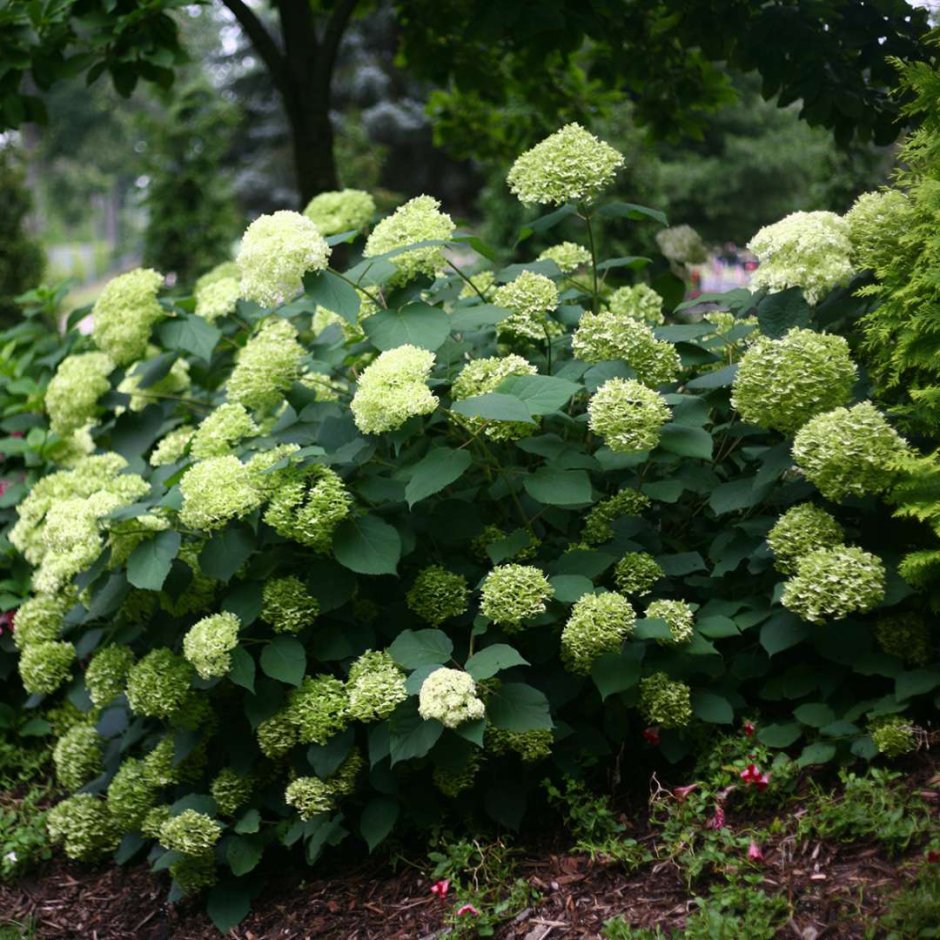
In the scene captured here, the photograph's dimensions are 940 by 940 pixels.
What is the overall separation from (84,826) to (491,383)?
1804 millimetres

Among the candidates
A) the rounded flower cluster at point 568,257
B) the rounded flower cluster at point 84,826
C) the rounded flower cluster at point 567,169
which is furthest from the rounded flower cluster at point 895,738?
the rounded flower cluster at point 84,826

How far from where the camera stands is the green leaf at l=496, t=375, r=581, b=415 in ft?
7.95

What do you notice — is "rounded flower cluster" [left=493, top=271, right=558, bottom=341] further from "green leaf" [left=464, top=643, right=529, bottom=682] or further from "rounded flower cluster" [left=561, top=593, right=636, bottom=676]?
"green leaf" [left=464, top=643, right=529, bottom=682]

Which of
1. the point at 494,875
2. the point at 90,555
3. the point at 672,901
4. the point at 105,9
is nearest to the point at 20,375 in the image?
the point at 105,9

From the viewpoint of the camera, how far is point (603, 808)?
257 centimetres

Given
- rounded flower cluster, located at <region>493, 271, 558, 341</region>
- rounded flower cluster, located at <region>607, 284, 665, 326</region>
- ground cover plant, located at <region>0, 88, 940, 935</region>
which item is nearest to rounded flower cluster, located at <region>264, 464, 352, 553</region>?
ground cover plant, located at <region>0, 88, 940, 935</region>

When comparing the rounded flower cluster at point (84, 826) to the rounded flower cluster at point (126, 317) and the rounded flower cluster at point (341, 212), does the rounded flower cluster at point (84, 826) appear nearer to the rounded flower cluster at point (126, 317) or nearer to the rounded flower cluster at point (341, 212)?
the rounded flower cluster at point (126, 317)

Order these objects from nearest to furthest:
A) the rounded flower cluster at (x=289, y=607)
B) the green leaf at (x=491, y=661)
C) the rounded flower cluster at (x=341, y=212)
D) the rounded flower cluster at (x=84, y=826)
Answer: the green leaf at (x=491, y=661)
the rounded flower cluster at (x=289, y=607)
the rounded flower cluster at (x=84, y=826)
the rounded flower cluster at (x=341, y=212)

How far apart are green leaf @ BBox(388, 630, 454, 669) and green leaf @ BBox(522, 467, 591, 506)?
42 cm

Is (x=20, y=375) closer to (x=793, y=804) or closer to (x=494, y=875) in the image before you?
(x=494, y=875)

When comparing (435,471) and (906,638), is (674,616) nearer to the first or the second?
(906,638)

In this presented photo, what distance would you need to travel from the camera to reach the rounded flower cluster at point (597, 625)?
7.97 ft

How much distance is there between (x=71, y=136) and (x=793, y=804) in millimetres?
34953

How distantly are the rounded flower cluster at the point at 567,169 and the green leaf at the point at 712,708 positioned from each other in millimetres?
1319
